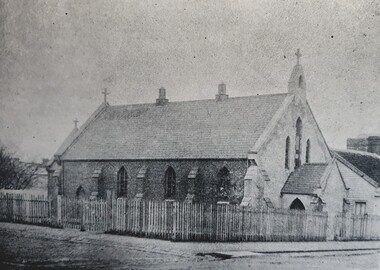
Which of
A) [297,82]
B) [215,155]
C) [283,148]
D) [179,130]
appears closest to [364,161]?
[283,148]

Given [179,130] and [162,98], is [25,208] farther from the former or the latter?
[162,98]

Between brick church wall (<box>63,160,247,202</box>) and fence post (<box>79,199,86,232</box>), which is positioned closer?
fence post (<box>79,199,86,232</box>)

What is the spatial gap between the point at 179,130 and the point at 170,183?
3.59 metres

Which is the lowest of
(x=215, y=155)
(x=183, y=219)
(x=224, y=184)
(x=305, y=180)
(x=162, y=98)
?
(x=183, y=219)

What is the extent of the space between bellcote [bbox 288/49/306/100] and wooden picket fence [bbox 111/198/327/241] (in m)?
9.49

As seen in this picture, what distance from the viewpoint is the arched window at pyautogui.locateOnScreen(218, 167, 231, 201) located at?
99.3ft

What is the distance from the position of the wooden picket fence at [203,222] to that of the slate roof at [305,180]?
3.82 meters

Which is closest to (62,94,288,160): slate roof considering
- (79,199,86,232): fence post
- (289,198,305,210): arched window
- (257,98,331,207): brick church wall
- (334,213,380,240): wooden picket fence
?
(257,98,331,207): brick church wall

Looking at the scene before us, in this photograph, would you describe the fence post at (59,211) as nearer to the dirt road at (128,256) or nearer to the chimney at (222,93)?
the dirt road at (128,256)

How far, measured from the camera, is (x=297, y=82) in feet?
107

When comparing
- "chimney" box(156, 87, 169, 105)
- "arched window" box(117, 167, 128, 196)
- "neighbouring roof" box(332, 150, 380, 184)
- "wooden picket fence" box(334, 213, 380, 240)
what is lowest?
"wooden picket fence" box(334, 213, 380, 240)

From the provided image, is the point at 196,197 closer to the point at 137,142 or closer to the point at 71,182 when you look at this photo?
the point at 137,142

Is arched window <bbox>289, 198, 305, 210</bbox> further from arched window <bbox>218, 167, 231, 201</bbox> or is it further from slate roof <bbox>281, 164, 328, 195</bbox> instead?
arched window <bbox>218, 167, 231, 201</bbox>

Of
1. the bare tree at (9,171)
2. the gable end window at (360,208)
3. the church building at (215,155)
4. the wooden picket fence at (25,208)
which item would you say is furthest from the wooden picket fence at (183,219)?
the gable end window at (360,208)
